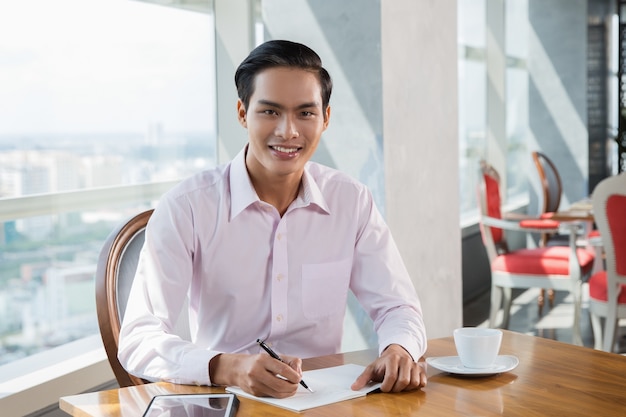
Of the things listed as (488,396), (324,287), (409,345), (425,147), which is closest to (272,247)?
(324,287)

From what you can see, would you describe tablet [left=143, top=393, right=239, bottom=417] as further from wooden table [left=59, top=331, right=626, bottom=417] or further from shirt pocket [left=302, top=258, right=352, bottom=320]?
shirt pocket [left=302, top=258, right=352, bottom=320]

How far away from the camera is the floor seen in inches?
181

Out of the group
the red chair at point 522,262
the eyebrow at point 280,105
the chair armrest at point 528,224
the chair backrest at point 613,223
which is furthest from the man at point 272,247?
the chair armrest at point 528,224

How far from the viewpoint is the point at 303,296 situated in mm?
1732

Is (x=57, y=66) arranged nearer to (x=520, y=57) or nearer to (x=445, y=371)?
(x=445, y=371)

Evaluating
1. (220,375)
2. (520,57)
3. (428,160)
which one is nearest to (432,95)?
(428,160)

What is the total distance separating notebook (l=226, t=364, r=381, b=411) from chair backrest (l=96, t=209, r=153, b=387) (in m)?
0.43

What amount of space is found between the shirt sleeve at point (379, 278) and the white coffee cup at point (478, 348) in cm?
27

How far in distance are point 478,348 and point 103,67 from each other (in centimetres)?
184

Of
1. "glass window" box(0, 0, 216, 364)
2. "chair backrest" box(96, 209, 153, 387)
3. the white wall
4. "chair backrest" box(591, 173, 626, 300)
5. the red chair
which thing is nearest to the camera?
"chair backrest" box(96, 209, 153, 387)

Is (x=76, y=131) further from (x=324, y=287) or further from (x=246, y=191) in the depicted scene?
(x=324, y=287)

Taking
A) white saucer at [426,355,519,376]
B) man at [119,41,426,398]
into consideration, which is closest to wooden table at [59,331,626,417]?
white saucer at [426,355,519,376]

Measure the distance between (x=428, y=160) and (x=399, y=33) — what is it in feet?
1.74

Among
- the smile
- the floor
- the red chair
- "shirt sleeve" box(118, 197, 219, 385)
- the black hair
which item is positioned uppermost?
the black hair
